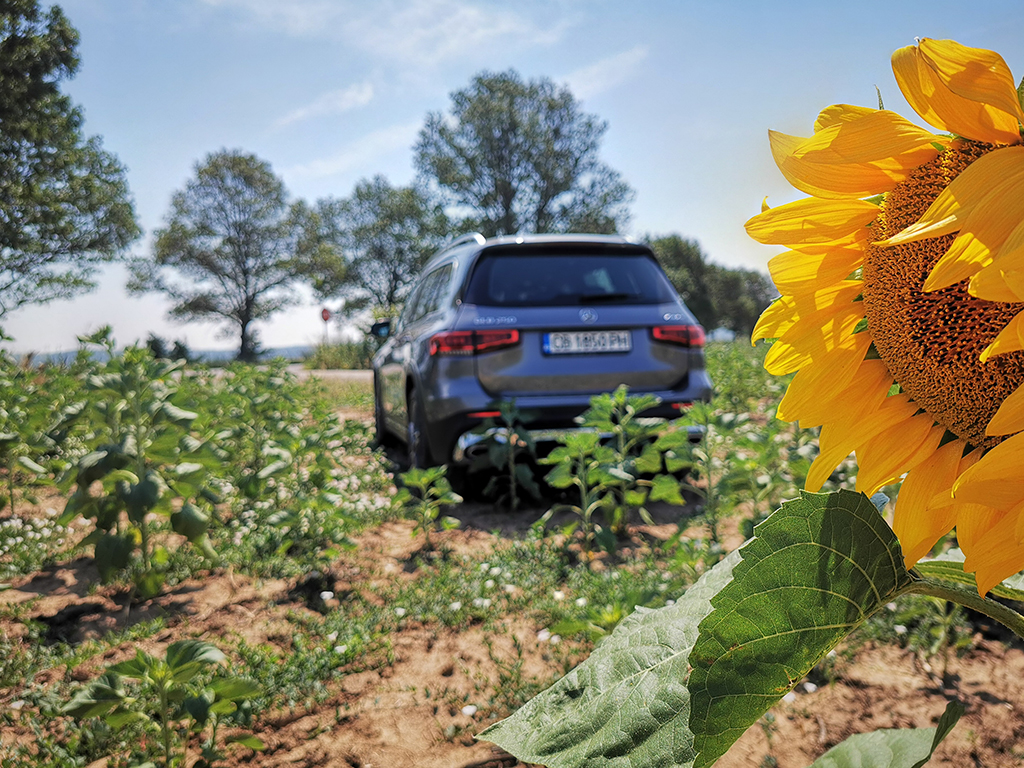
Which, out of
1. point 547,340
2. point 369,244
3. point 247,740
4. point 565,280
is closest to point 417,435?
point 547,340

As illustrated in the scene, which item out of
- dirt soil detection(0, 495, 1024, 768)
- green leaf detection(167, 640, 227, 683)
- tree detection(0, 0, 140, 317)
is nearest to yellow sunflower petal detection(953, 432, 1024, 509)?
green leaf detection(167, 640, 227, 683)

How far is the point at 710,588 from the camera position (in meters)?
0.64

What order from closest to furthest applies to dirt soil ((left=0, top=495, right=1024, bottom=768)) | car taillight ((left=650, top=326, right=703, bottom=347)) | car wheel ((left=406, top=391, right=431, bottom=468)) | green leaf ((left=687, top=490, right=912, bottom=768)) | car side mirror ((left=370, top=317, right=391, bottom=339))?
green leaf ((left=687, top=490, right=912, bottom=768)) < dirt soil ((left=0, top=495, right=1024, bottom=768)) < car taillight ((left=650, top=326, right=703, bottom=347)) < car wheel ((left=406, top=391, right=431, bottom=468)) < car side mirror ((left=370, top=317, right=391, bottom=339))

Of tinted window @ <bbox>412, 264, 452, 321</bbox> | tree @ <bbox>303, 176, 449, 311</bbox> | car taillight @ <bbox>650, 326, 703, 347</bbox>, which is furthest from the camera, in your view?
tree @ <bbox>303, 176, 449, 311</bbox>

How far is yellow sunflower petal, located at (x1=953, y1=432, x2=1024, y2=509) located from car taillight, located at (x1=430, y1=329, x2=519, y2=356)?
382cm

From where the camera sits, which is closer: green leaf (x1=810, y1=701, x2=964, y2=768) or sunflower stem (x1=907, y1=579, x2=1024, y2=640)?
sunflower stem (x1=907, y1=579, x2=1024, y2=640)

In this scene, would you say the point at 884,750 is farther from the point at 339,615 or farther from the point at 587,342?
the point at 587,342

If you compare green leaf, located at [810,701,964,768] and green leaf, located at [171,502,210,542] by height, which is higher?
green leaf, located at [810,701,964,768]

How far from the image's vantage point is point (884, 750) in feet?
2.69

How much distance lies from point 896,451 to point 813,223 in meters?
0.20

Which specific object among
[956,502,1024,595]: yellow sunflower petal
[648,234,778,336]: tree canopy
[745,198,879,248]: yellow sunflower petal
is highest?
[648,234,778,336]: tree canopy

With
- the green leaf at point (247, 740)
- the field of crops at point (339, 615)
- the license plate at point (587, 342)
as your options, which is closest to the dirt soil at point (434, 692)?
the field of crops at point (339, 615)

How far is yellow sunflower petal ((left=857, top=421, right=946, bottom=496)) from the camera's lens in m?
0.51

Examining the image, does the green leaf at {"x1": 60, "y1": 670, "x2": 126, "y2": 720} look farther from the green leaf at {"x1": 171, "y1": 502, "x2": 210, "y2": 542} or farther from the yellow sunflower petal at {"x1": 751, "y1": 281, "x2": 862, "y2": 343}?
the yellow sunflower petal at {"x1": 751, "y1": 281, "x2": 862, "y2": 343}
